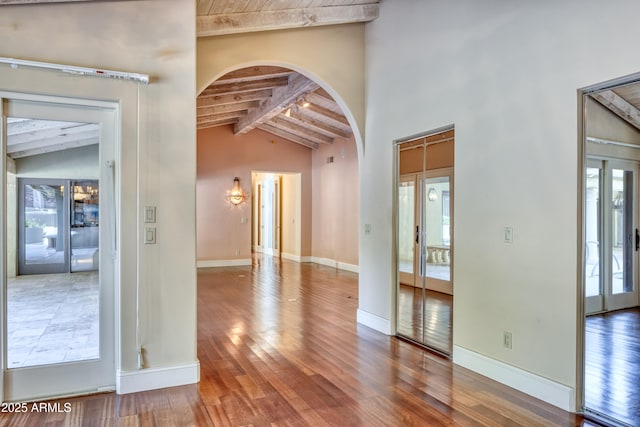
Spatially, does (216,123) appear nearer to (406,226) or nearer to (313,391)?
(406,226)

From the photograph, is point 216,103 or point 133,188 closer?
point 133,188

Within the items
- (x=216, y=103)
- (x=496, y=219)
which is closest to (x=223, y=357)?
(x=496, y=219)

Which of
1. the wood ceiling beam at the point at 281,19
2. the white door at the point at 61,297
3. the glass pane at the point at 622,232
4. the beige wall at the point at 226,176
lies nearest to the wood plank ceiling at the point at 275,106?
the beige wall at the point at 226,176

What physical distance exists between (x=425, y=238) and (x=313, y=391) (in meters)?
1.98

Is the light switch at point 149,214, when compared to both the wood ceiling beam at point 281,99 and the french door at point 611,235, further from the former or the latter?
the wood ceiling beam at point 281,99

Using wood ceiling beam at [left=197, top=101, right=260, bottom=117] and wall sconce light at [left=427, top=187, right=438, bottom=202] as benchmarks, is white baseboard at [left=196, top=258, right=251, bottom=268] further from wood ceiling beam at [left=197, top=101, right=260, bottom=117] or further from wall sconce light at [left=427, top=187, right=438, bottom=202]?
wall sconce light at [left=427, top=187, right=438, bottom=202]

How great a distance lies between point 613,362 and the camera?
10.0ft

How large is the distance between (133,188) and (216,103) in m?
4.75

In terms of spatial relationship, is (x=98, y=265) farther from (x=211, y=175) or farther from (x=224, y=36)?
(x=211, y=175)

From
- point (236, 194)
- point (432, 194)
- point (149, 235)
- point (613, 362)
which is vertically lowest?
point (613, 362)

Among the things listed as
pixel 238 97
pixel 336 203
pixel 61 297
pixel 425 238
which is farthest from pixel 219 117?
pixel 61 297

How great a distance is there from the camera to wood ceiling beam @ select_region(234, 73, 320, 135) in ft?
20.7

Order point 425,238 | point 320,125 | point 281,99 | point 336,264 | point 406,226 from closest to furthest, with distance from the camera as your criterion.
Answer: point 425,238 < point 406,226 < point 281,99 < point 320,125 < point 336,264

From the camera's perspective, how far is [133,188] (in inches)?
120
